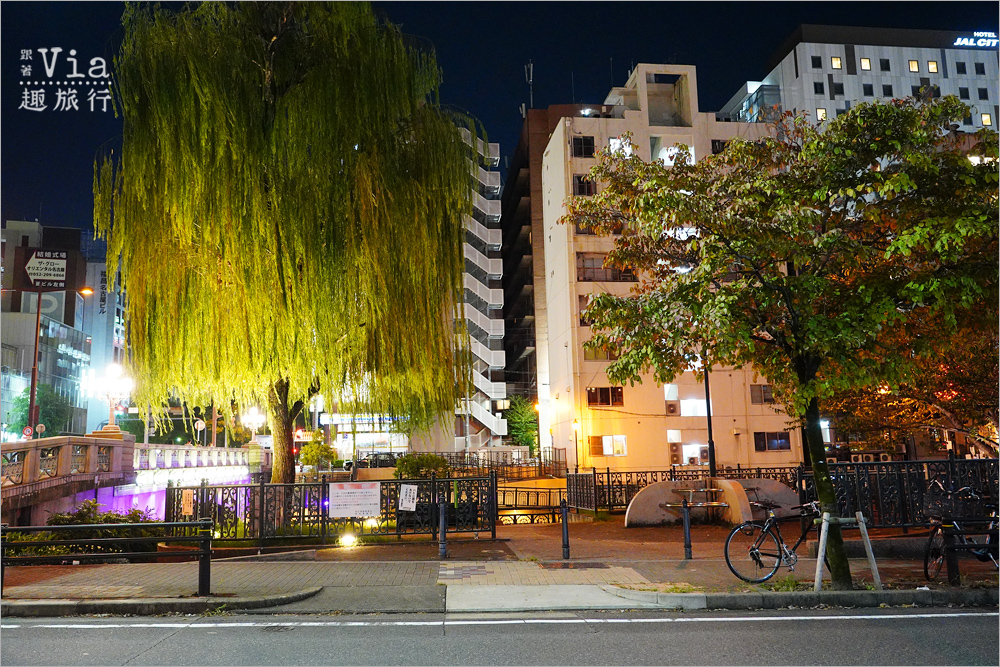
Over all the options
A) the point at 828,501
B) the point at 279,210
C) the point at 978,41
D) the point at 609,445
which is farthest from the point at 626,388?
the point at 978,41

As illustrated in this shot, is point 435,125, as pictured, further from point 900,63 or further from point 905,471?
point 900,63

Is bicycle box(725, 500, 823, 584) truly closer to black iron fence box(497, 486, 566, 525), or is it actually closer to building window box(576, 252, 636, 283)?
black iron fence box(497, 486, 566, 525)

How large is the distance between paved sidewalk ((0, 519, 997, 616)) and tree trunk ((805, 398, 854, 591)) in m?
0.30

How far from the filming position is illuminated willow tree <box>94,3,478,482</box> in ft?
43.5

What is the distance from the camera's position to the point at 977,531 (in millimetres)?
10250

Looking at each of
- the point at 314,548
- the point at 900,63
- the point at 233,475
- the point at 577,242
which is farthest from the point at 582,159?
the point at 900,63

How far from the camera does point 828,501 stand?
34.3 ft

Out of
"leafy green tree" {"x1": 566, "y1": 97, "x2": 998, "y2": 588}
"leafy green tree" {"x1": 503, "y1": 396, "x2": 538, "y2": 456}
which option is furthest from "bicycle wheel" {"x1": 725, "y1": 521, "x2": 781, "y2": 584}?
"leafy green tree" {"x1": 503, "y1": 396, "x2": 538, "y2": 456}

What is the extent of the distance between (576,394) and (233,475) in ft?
71.7

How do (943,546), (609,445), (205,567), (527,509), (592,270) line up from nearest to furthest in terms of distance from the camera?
(205,567)
(943,546)
(527,509)
(609,445)
(592,270)

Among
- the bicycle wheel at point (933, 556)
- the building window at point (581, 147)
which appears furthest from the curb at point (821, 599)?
the building window at point (581, 147)

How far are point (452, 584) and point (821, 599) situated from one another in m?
4.85

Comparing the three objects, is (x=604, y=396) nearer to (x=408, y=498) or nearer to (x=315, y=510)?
(x=408, y=498)

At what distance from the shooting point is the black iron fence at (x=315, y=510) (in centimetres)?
1495
